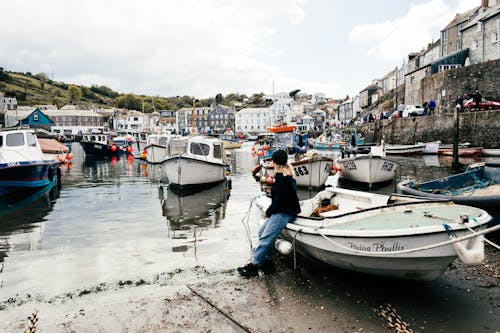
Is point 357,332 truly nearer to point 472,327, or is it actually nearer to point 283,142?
point 472,327

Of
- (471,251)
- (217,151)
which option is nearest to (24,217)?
(217,151)

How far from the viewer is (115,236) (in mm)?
9594

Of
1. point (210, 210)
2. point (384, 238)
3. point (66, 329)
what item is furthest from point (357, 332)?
point (210, 210)

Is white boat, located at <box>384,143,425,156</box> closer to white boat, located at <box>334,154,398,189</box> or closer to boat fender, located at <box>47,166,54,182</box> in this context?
white boat, located at <box>334,154,398,189</box>

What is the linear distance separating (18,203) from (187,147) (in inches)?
287

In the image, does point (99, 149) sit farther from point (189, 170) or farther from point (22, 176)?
point (189, 170)

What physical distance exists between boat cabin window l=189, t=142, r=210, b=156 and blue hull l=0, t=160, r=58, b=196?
Result: 6.80 m

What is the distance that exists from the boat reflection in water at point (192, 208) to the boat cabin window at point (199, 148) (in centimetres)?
177

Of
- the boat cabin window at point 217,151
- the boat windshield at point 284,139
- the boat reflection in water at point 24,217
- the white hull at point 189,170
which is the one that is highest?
the boat windshield at point 284,139

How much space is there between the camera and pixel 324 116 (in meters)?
119

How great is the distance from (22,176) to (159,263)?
12.1 metres

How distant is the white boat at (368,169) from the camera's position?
16656 millimetres

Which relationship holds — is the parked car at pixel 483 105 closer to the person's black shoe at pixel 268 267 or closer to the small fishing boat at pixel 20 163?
the person's black shoe at pixel 268 267

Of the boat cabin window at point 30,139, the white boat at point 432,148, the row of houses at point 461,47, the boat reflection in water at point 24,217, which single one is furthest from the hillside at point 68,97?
the boat reflection in water at point 24,217
